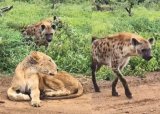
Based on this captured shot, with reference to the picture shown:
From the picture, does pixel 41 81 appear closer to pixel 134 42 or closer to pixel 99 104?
pixel 99 104

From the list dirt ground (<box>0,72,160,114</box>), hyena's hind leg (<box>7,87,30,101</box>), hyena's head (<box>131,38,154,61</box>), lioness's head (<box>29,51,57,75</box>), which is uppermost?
hyena's head (<box>131,38,154,61</box>)

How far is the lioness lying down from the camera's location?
25.8 ft

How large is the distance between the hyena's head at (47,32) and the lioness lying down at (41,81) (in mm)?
3843

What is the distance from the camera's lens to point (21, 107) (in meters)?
7.24

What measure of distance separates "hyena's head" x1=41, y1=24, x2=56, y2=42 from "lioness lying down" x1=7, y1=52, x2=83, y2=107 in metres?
3.84

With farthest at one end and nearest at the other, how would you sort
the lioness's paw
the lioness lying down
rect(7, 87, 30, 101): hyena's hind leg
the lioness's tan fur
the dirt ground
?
the lioness's tan fur, the lioness lying down, rect(7, 87, 30, 101): hyena's hind leg, the lioness's paw, the dirt ground

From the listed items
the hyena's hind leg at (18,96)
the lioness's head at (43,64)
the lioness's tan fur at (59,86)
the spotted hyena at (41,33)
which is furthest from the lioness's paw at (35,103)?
the spotted hyena at (41,33)

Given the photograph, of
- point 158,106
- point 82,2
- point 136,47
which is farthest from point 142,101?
point 82,2

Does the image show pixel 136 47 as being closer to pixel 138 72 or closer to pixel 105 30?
pixel 138 72

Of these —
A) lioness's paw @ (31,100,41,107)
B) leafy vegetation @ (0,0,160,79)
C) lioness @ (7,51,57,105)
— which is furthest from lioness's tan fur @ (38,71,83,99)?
leafy vegetation @ (0,0,160,79)

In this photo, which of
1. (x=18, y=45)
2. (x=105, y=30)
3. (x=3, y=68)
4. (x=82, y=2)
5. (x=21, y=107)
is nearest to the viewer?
(x=21, y=107)

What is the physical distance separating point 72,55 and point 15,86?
3.01 meters

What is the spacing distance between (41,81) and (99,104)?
97 cm

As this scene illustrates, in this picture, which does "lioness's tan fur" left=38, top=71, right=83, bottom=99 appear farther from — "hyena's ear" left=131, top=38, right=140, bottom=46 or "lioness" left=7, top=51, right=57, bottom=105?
"hyena's ear" left=131, top=38, right=140, bottom=46
